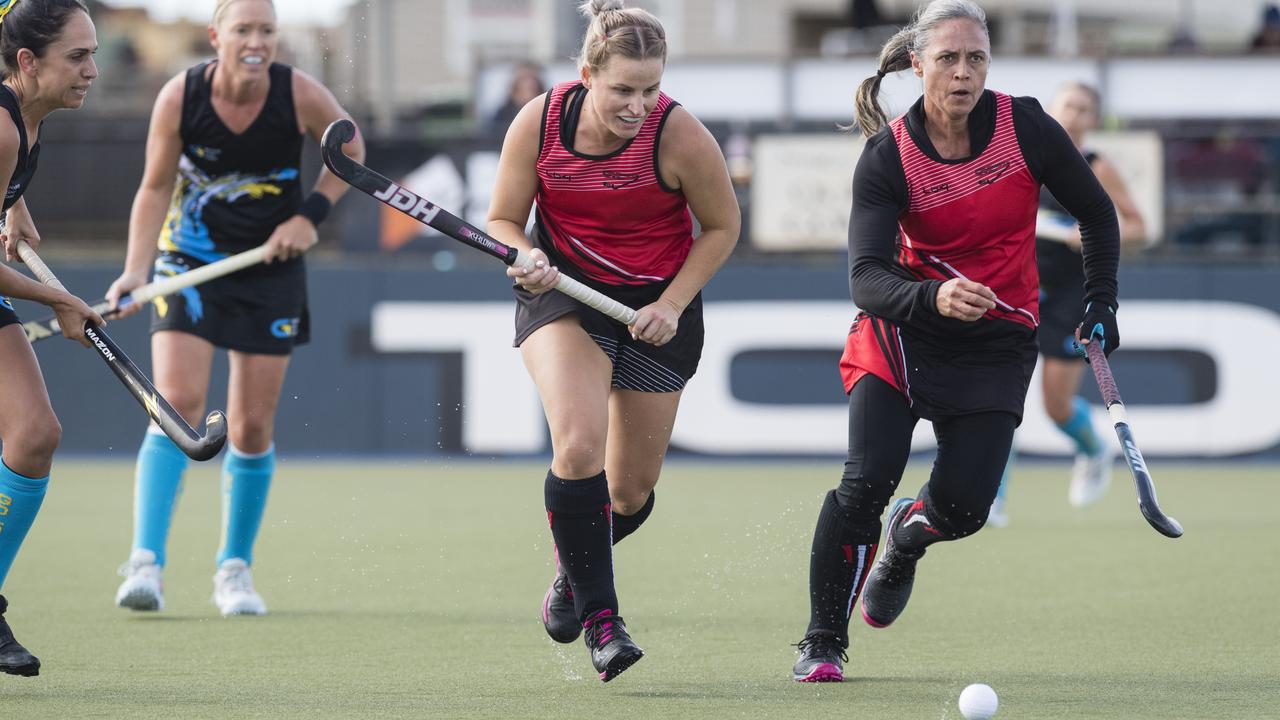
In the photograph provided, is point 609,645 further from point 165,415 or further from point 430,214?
point 165,415

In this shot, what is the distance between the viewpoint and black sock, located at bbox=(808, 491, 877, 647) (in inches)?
185

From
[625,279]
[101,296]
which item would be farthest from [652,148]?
[101,296]

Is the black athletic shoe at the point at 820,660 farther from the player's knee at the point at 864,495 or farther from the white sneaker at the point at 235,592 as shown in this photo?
the white sneaker at the point at 235,592

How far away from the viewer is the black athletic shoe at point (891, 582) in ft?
16.5

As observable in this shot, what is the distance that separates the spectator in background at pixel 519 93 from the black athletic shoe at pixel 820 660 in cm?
Answer: 670

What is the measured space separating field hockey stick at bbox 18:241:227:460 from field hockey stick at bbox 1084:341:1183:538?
7.43ft

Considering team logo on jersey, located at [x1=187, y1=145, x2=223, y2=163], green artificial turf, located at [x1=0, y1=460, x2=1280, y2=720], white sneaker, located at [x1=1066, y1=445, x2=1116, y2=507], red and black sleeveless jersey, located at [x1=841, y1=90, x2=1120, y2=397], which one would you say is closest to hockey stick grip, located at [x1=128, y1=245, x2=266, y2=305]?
team logo on jersey, located at [x1=187, y1=145, x2=223, y2=163]

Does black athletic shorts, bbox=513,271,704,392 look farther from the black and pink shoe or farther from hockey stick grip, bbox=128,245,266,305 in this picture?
hockey stick grip, bbox=128,245,266,305

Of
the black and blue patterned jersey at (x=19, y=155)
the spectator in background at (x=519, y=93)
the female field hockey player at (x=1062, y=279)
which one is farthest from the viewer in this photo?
the spectator in background at (x=519, y=93)

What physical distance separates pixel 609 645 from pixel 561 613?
1.45ft

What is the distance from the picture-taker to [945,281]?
4.58 m

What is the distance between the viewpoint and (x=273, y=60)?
19.7 ft

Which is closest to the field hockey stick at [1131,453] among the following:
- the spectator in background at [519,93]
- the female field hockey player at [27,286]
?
the female field hockey player at [27,286]

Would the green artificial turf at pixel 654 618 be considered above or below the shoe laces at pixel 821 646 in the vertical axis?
below
